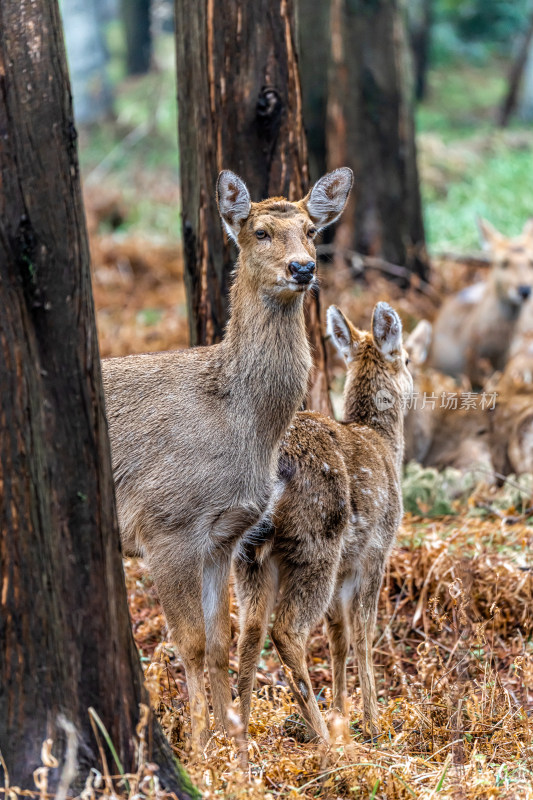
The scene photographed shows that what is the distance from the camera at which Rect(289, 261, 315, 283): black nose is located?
16.0 ft

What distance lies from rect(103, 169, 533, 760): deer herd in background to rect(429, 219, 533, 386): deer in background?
6.89m

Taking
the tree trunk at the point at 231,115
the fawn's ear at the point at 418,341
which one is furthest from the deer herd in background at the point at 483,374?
the tree trunk at the point at 231,115

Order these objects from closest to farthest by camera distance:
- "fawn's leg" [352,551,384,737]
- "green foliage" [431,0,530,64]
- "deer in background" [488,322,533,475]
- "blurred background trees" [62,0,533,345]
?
"fawn's leg" [352,551,384,737] → "blurred background trees" [62,0,533,345] → "deer in background" [488,322,533,475] → "green foliage" [431,0,530,64]

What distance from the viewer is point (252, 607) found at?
5.08m

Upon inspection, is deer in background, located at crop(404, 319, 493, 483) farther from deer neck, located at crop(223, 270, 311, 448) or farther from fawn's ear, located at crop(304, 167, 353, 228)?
deer neck, located at crop(223, 270, 311, 448)

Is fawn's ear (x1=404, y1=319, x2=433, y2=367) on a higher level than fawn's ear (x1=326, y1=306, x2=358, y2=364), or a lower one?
lower

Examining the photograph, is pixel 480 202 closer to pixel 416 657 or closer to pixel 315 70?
pixel 315 70

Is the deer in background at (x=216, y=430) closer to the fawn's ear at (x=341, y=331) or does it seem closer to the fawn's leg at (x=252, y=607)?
the fawn's leg at (x=252, y=607)

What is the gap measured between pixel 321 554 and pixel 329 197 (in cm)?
192

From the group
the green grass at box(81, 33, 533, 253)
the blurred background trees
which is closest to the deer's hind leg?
the blurred background trees

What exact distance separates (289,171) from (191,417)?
229cm

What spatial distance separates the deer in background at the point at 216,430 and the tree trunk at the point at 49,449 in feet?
3.86

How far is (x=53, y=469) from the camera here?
3.46 meters

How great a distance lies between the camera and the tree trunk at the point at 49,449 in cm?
333
